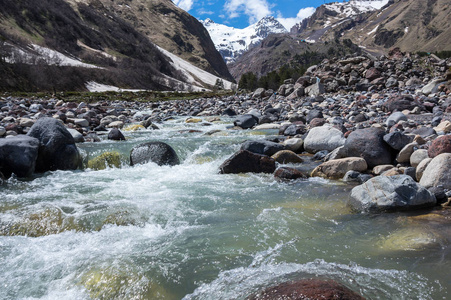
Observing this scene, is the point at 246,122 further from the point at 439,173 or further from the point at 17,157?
the point at 439,173

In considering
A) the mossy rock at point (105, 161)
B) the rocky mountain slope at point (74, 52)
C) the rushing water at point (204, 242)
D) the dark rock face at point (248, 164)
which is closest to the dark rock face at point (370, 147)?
the rushing water at point (204, 242)

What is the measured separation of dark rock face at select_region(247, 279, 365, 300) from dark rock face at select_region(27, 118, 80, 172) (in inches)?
332

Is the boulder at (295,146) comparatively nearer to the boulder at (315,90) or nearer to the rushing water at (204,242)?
the rushing water at (204,242)

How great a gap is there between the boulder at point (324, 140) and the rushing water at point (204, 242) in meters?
2.84

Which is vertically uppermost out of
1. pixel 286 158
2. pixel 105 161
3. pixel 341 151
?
pixel 341 151

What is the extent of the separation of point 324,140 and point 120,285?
8.45 meters

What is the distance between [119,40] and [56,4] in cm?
2383

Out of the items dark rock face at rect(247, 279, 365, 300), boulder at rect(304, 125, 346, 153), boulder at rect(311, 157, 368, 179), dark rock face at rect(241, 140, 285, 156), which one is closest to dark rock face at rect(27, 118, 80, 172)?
dark rock face at rect(241, 140, 285, 156)

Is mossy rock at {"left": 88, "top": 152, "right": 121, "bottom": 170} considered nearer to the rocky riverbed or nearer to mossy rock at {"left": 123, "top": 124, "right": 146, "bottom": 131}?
the rocky riverbed

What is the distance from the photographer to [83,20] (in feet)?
404

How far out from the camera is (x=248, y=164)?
9172mm

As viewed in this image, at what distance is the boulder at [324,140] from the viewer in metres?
10.3

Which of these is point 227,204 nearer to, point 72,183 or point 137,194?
point 137,194

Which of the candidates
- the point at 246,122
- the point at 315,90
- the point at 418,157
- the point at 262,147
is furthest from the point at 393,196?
the point at 315,90
